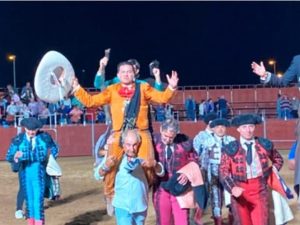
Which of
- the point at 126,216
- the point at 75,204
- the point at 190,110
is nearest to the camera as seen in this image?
the point at 126,216

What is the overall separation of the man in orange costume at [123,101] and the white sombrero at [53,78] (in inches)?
8.3

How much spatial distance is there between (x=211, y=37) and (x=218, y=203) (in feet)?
159

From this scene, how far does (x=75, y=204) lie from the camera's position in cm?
1430

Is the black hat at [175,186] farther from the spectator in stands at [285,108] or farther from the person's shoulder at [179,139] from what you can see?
the spectator in stands at [285,108]

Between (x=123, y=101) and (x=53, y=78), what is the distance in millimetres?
822

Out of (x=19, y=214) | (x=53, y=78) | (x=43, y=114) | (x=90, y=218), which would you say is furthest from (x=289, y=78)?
(x=43, y=114)

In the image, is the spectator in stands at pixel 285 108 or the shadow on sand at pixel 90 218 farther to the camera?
the spectator in stands at pixel 285 108

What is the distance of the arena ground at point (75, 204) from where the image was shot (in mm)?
12281

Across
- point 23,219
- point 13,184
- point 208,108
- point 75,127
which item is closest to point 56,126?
point 75,127

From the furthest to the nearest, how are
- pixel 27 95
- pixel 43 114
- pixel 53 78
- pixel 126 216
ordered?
pixel 27 95, pixel 43 114, pixel 53 78, pixel 126 216

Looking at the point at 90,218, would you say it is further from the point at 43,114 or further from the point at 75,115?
the point at 75,115

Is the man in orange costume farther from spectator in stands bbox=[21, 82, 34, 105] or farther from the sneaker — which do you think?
spectator in stands bbox=[21, 82, 34, 105]

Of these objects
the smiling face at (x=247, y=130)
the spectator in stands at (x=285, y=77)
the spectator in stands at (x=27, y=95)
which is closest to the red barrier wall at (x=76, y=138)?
the spectator in stands at (x=27, y=95)

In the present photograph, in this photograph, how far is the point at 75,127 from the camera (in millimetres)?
29250
